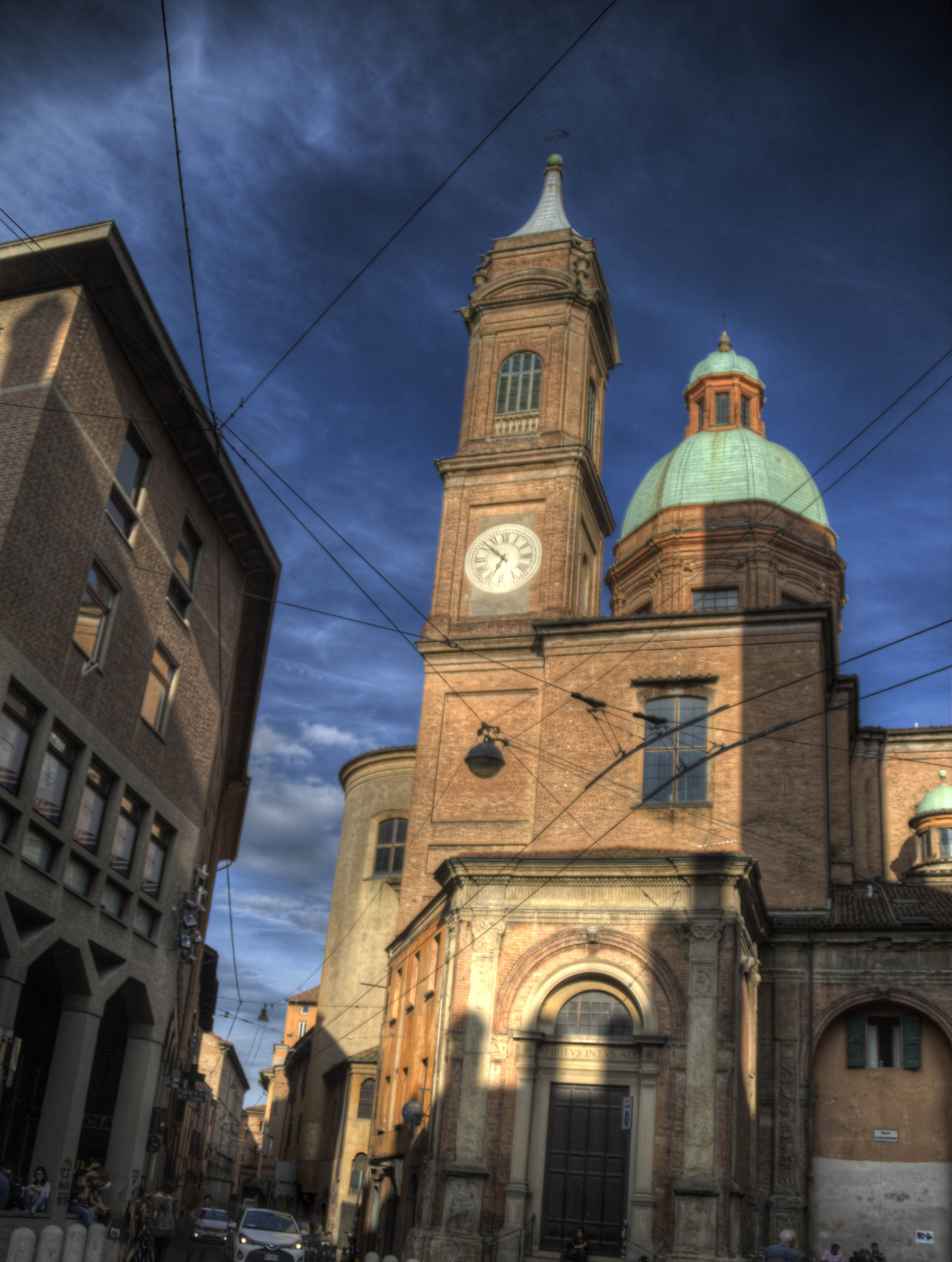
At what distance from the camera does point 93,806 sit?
810 inches

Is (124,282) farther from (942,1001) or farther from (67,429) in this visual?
(942,1001)

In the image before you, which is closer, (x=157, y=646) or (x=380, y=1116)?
(x=157, y=646)

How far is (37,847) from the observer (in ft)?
60.7

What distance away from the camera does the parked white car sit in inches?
884

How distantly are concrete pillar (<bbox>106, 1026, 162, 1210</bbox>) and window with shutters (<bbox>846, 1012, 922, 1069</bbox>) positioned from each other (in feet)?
46.7

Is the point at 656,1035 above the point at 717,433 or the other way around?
the other way around

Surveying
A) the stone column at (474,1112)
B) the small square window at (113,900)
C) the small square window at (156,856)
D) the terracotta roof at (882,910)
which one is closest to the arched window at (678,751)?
the terracotta roof at (882,910)

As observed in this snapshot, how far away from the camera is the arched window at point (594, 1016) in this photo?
882 inches

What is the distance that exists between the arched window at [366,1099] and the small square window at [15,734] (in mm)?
22778

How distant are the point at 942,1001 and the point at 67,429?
20.3 meters

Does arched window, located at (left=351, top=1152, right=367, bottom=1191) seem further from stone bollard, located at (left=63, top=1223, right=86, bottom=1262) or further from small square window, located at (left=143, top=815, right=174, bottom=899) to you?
stone bollard, located at (left=63, top=1223, right=86, bottom=1262)

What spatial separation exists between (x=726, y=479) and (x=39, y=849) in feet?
110

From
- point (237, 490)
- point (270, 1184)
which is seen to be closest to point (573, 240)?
point (237, 490)

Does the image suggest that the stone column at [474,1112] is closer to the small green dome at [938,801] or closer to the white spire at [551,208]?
the small green dome at [938,801]
